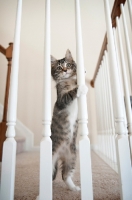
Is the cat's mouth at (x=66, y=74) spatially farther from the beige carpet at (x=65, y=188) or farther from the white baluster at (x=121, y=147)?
the beige carpet at (x=65, y=188)

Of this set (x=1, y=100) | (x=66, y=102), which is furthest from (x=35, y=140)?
(x=66, y=102)

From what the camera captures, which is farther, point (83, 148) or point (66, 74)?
point (66, 74)

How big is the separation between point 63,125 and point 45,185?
0.90 ft

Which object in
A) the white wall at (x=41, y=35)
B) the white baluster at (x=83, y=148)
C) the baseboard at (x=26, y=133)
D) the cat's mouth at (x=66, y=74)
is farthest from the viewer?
the white wall at (x=41, y=35)

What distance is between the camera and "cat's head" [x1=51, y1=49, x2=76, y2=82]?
80 cm

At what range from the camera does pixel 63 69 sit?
810mm

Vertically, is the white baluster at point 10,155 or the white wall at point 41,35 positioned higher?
the white wall at point 41,35

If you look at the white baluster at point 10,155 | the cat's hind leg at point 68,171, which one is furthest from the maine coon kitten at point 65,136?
the white baluster at point 10,155

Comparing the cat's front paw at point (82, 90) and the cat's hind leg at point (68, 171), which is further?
the cat's hind leg at point (68, 171)

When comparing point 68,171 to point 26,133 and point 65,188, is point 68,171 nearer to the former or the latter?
point 65,188

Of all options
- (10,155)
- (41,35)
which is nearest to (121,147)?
(10,155)

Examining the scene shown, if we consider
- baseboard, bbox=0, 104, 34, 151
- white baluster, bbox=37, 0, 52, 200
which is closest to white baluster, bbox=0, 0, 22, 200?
white baluster, bbox=37, 0, 52, 200

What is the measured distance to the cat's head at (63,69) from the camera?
80 centimetres

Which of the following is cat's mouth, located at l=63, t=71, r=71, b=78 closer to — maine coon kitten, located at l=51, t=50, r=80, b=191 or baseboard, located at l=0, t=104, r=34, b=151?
maine coon kitten, located at l=51, t=50, r=80, b=191
